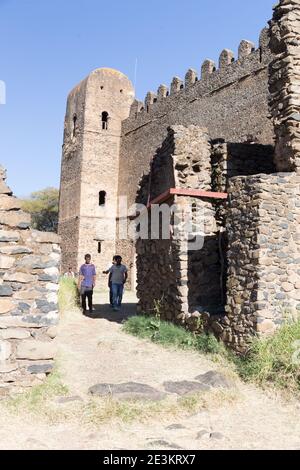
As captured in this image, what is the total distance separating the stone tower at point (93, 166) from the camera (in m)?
25.3

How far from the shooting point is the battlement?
17922mm

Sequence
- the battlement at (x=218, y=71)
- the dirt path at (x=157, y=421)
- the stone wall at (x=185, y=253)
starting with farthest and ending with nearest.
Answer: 1. the battlement at (x=218, y=71)
2. the stone wall at (x=185, y=253)
3. the dirt path at (x=157, y=421)

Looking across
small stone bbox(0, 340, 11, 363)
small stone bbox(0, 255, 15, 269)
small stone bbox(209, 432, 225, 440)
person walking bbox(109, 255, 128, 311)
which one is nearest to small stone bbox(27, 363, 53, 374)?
small stone bbox(0, 340, 11, 363)

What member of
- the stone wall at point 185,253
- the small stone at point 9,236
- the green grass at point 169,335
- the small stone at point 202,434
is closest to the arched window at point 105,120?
the stone wall at point 185,253

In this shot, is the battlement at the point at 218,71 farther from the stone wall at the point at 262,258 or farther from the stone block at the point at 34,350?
the stone block at the point at 34,350

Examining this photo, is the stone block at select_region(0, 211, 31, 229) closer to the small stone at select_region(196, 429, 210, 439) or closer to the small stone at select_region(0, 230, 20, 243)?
the small stone at select_region(0, 230, 20, 243)

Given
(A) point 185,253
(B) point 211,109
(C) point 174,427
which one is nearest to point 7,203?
(C) point 174,427

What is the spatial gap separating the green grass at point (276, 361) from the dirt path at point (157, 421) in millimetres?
222

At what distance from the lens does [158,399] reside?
207 inches

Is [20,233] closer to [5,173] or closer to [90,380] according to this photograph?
[5,173]

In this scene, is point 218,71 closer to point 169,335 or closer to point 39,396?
point 169,335

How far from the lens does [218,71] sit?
20.3 metres

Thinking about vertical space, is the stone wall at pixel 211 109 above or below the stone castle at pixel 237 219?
above

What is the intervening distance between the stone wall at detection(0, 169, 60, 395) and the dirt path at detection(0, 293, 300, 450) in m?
0.46
